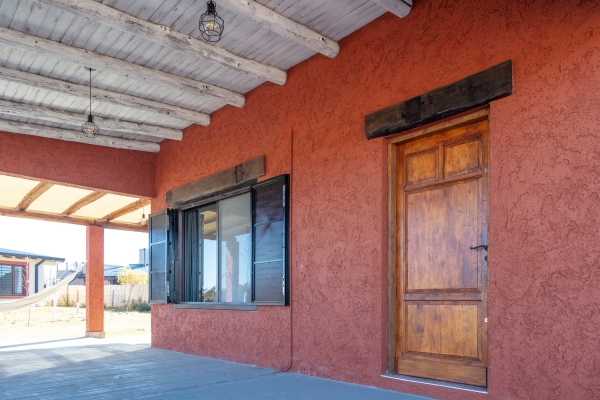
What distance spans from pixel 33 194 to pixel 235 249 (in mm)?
4158

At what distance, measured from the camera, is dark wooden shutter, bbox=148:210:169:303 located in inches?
270

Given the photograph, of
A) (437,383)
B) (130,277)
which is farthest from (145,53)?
(130,277)

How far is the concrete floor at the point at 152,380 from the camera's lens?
376 centimetres

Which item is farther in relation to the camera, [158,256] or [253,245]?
[158,256]

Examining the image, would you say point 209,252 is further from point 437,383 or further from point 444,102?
point 444,102

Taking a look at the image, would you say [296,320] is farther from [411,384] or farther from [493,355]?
[493,355]

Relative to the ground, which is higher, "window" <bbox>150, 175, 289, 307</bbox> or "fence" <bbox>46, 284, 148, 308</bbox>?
"window" <bbox>150, 175, 289, 307</bbox>

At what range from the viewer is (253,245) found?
5.28m

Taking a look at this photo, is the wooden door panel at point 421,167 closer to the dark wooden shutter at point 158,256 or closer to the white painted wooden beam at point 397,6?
the white painted wooden beam at point 397,6

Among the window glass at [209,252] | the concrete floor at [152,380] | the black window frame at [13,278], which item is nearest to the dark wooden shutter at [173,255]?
the window glass at [209,252]

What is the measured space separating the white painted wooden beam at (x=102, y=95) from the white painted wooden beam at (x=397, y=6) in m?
3.01

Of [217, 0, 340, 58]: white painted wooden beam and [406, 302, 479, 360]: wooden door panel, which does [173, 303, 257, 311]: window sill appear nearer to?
[406, 302, 479, 360]: wooden door panel

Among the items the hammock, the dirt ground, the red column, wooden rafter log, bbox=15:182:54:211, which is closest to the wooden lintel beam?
wooden rafter log, bbox=15:182:54:211

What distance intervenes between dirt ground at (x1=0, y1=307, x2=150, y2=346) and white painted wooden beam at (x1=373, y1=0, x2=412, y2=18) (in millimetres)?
7817
